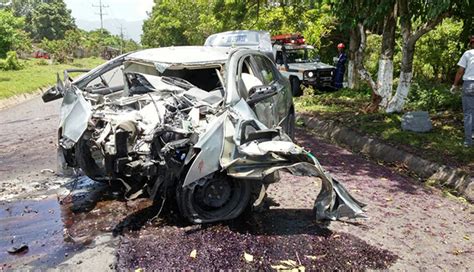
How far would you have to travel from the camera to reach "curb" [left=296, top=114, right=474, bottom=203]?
595 cm

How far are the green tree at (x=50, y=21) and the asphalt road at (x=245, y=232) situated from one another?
67.7 m

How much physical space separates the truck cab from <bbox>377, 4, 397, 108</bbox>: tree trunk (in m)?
4.59

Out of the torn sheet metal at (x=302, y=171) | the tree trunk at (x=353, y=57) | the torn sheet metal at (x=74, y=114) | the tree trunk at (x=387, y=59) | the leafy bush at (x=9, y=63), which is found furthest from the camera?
the leafy bush at (x=9, y=63)

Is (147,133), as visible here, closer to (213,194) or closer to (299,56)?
(213,194)

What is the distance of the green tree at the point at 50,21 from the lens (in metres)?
66.4

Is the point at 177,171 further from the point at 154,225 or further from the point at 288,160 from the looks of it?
the point at 288,160

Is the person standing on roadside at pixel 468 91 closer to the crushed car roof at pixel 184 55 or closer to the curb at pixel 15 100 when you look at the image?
the crushed car roof at pixel 184 55

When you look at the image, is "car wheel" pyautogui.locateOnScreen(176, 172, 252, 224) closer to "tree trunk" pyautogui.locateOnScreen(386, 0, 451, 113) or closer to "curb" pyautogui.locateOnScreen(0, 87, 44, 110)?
"tree trunk" pyautogui.locateOnScreen(386, 0, 451, 113)

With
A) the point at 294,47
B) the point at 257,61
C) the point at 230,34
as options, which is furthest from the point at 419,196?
the point at 294,47

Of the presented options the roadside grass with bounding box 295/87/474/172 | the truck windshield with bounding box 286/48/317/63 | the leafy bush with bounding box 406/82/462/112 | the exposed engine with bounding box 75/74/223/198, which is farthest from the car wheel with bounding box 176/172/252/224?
the truck windshield with bounding box 286/48/317/63

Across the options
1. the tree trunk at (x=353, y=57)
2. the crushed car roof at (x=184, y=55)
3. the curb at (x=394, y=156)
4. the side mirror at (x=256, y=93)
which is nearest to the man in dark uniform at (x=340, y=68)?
the tree trunk at (x=353, y=57)

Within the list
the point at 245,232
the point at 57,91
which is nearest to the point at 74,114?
the point at 57,91

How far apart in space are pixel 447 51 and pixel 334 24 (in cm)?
427

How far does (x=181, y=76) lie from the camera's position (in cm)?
574
